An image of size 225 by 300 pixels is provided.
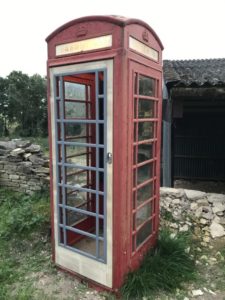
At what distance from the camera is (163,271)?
2.95 m

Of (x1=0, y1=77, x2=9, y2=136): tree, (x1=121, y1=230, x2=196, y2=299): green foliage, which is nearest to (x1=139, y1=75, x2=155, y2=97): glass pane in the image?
(x1=121, y1=230, x2=196, y2=299): green foliage

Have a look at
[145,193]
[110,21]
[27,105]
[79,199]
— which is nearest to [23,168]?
[79,199]

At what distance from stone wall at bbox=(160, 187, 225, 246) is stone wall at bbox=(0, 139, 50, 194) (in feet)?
7.25

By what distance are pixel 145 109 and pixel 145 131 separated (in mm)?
236

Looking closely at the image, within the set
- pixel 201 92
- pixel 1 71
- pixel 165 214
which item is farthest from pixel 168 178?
pixel 1 71

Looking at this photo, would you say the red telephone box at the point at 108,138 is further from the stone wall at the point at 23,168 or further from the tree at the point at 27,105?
the tree at the point at 27,105

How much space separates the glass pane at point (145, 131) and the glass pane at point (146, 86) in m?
0.32

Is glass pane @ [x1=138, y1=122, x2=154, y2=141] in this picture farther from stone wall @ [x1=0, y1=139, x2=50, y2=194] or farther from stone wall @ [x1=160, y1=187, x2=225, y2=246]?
stone wall @ [x1=0, y1=139, x2=50, y2=194]

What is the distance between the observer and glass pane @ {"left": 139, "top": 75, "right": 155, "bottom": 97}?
8.94ft

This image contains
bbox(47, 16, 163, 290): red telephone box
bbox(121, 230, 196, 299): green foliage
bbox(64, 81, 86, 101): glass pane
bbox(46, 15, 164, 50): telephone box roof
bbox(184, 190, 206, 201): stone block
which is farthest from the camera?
bbox(184, 190, 206, 201): stone block

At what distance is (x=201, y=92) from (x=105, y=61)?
78.6 inches

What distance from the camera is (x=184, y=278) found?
294cm

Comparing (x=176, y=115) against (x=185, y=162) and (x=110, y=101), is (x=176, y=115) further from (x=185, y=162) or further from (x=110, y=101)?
(x=185, y=162)

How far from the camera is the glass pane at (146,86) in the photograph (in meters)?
2.72
